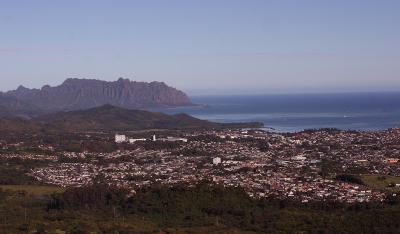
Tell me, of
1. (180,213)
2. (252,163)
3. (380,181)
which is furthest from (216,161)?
(180,213)

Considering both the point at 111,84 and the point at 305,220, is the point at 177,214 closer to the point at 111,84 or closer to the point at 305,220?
the point at 305,220

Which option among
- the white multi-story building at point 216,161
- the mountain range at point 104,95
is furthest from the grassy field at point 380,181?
the mountain range at point 104,95

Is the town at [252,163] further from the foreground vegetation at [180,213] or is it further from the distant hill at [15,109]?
the distant hill at [15,109]

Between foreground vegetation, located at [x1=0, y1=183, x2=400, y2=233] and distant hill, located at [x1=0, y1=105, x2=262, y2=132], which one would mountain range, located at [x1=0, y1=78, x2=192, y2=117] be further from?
foreground vegetation, located at [x1=0, y1=183, x2=400, y2=233]

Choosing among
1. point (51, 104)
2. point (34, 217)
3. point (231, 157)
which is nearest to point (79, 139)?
point (231, 157)

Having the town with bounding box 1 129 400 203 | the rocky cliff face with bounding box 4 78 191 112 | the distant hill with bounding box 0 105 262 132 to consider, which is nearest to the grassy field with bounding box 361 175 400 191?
the town with bounding box 1 129 400 203

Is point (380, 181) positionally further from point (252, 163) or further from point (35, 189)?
point (35, 189)
